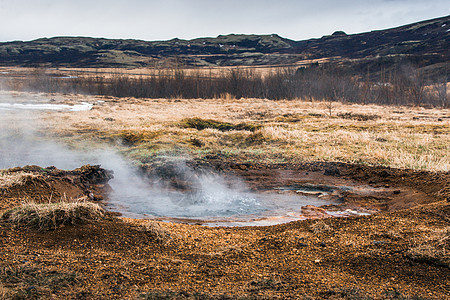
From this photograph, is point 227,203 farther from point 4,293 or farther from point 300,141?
point 300,141

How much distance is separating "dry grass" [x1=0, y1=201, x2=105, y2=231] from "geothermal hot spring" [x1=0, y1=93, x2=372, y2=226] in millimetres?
2041

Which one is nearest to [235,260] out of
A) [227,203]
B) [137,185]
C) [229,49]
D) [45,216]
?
[45,216]

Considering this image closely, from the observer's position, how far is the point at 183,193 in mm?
8953

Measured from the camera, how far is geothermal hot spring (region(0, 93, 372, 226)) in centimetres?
733

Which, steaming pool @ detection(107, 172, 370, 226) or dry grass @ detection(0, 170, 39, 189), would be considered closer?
dry grass @ detection(0, 170, 39, 189)

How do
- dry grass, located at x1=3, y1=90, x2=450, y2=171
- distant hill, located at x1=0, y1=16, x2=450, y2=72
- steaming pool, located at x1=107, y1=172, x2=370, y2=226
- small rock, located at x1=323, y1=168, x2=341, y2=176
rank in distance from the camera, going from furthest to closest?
distant hill, located at x1=0, y1=16, x2=450, y2=72 < dry grass, located at x1=3, y1=90, x2=450, y2=171 < small rock, located at x1=323, y1=168, x2=341, y2=176 < steaming pool, located at x1=107, y1=172, x2=370, y2=226

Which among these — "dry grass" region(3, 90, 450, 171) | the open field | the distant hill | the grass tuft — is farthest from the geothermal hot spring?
the distant hill

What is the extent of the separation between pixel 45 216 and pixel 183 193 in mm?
4325

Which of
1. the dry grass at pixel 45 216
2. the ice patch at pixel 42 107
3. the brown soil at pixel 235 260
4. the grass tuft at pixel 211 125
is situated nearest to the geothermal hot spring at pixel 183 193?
the brown soil at pixel 235 260

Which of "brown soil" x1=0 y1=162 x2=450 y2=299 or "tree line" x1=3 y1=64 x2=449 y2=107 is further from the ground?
"tree line" x1=3 y1=64 x2=449 y2=107

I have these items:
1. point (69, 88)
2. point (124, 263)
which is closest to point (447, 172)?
point (124, 263)

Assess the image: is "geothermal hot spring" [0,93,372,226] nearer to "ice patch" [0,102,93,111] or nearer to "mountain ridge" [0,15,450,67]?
"ice patch" [0,102,93,111]

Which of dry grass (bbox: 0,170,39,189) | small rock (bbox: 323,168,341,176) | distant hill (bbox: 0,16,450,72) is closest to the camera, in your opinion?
dry grass (bbox: 0,170,39,189)

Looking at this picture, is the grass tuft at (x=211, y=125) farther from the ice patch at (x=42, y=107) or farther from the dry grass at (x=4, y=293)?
the dry grass at (x=4, y=293)
